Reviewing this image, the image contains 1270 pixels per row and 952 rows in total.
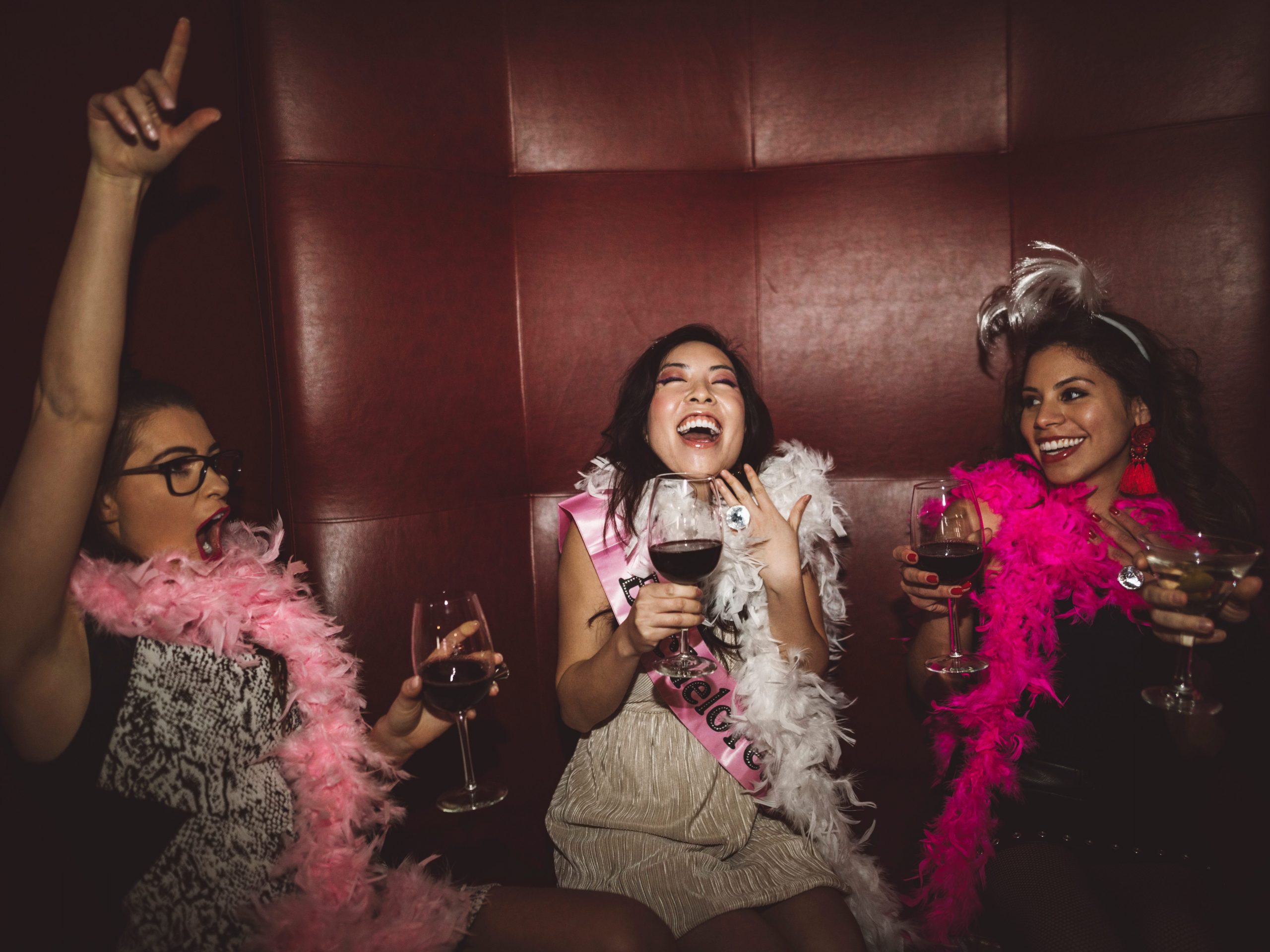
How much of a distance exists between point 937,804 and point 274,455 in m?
1.59

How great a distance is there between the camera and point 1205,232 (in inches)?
69.2

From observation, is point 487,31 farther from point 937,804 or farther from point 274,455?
point 937,804

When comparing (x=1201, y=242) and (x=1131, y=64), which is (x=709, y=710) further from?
(x=1131, y=64)

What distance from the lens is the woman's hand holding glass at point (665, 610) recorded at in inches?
44.8

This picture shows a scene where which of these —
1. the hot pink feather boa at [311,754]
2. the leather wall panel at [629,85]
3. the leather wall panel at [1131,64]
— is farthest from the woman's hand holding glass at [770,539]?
the leather wall panel at [1131,64]

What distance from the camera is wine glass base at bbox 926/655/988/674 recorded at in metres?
1.36

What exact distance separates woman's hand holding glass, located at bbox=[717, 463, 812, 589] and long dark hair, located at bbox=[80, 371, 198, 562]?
35.1 inches

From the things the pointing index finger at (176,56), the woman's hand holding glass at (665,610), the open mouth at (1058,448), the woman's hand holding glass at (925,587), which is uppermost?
the pointing index finger at (176,56)

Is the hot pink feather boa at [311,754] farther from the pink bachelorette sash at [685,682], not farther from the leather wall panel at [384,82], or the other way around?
the leather wall panel at [384,82]

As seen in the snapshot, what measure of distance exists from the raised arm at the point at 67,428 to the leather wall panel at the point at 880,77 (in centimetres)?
137

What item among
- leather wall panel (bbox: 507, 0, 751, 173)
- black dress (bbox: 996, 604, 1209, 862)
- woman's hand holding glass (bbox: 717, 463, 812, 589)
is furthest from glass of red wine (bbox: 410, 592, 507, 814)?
leather wall panel (bbox: 507, 0, 751, 173)

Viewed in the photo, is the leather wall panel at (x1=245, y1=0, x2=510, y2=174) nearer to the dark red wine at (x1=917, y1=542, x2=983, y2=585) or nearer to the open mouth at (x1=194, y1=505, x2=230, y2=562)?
the open mouth at (x1=194, y1=505, x2=230, y2=562)

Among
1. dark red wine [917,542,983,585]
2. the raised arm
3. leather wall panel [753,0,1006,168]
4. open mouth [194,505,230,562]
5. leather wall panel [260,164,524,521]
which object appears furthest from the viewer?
leather wall panel [753,0,1006,168]

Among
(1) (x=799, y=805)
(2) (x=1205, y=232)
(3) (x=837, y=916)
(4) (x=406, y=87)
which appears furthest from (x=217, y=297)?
(2) (x=1205, y=232)
